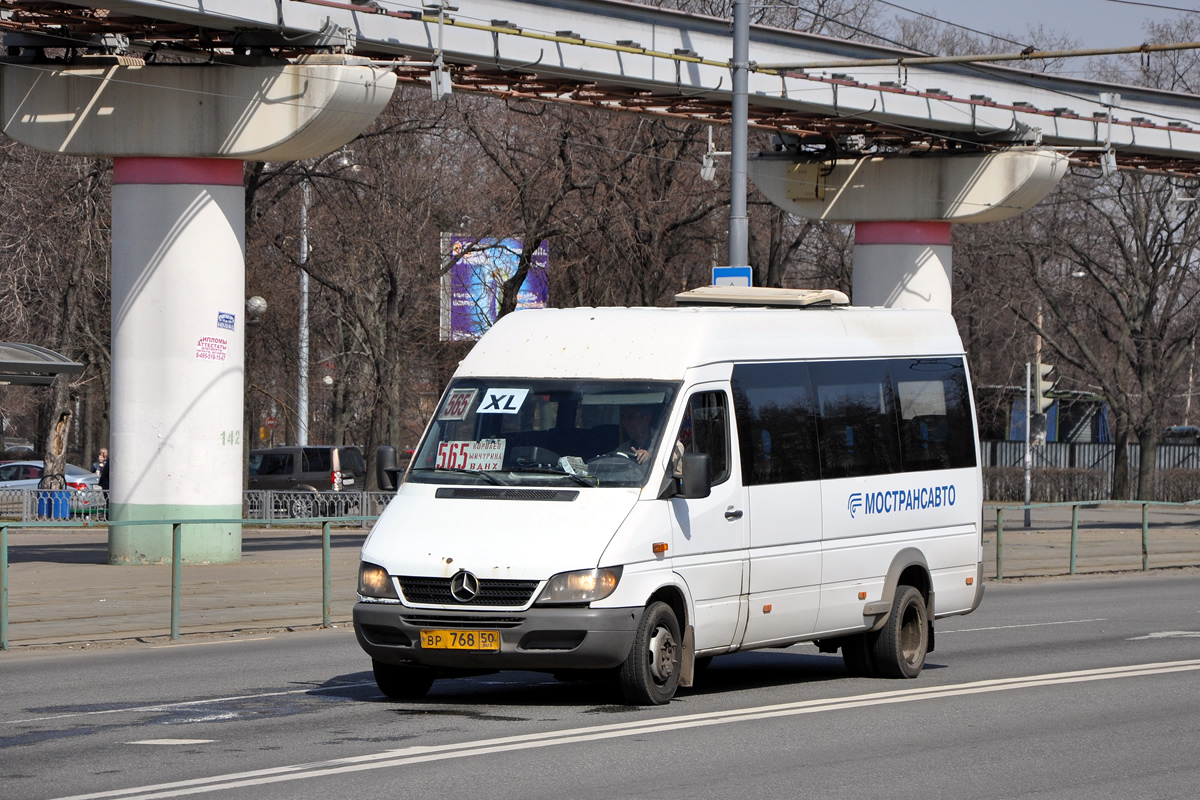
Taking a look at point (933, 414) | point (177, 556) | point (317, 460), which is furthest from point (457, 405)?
point (317, 460)

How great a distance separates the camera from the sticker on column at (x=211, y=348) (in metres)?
23.4

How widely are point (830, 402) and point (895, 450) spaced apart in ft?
2.81

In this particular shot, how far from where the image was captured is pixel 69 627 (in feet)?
52.2

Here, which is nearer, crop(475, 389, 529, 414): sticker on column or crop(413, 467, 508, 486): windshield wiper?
crop(413, 467, 508, 486): windshield wiper

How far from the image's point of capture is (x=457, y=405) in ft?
38.0

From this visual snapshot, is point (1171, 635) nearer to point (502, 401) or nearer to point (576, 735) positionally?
point (502, 401)

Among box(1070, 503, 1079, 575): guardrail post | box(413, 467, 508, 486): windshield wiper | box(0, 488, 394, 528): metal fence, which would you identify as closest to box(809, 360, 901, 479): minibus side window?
box(413, 467, 508, 486): windshield wiper

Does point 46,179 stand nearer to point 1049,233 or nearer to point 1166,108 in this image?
point 1166,108

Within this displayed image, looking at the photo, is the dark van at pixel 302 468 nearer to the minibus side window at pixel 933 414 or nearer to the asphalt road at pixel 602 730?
the asphalt road at pixel 602 730

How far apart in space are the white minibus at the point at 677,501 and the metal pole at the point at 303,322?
2525 centimetres

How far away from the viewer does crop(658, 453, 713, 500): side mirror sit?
10.8 m

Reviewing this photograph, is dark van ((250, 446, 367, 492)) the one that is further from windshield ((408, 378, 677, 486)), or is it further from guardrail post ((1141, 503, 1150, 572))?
windshield ((408, 378, 677, 486))

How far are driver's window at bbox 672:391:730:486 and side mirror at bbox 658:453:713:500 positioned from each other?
0.27 meters

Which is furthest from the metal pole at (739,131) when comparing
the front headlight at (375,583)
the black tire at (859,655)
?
Answer: the front headlight at (375,583)
